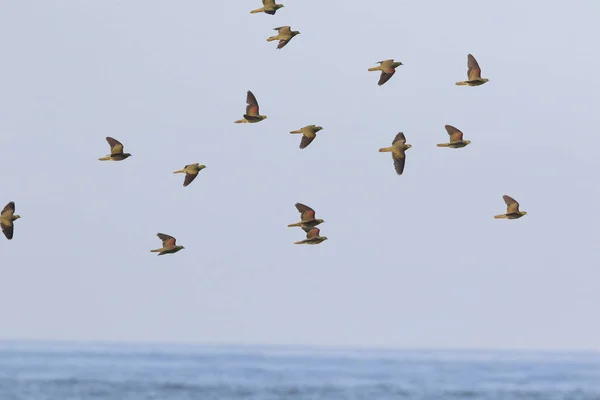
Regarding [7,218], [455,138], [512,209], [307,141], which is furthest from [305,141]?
[7,218]

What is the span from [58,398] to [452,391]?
111 ft

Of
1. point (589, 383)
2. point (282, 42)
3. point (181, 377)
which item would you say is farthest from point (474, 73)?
point (589, 383)

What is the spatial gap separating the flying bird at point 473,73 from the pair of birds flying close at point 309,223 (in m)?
7.08

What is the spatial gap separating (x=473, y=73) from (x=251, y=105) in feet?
26.2

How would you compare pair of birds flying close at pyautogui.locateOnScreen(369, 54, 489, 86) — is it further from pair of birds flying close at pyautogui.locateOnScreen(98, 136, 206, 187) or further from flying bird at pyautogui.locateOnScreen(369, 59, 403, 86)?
pair of birds flying close at pyautogui.locateOnScreen(98, 136, 206, 187)

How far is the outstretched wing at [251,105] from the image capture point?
53.1 m

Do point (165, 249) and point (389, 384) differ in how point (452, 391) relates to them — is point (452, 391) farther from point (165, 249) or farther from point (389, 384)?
point (165, 249)

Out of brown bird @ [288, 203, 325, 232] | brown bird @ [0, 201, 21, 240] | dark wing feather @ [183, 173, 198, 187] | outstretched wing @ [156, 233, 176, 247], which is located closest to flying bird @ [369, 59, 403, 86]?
brown bird @ [288, 203, 325, 232]

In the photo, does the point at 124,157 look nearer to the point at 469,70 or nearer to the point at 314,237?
the point at 314,237

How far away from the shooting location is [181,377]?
14025cm

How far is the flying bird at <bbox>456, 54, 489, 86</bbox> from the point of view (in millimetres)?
54094

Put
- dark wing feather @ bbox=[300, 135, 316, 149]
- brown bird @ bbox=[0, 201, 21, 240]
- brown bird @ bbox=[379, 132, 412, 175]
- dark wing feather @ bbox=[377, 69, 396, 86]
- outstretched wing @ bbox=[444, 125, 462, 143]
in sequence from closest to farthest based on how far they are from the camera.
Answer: brown bird @ bbox=[0, 201, 21, 240]
brown bird @ bbox=[379, 132, 412, 175]
dark wing feather @ bbox=[300, 135, 316, 149]
dark wing feather @ bbox=[377, 69, 396, 86]
outstretched wing @ bbox=[444, 125, 462, 143]

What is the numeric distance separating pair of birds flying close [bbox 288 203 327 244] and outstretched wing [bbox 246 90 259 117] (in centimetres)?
352

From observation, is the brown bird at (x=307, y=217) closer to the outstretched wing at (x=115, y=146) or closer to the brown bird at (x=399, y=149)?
the brown bird at (x=399, y=149)
